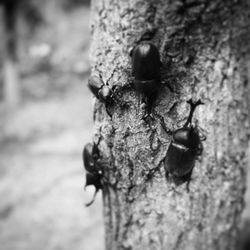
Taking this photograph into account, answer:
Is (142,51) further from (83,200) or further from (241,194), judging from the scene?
(83,200)

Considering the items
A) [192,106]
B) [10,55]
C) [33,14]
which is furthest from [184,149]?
[33,14]

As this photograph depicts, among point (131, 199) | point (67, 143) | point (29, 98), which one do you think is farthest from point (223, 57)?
point (29, 98)

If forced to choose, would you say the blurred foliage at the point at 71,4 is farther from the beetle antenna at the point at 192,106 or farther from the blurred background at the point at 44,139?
the beetle antenna at the point at 192,106

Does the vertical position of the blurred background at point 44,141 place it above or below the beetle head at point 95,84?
below

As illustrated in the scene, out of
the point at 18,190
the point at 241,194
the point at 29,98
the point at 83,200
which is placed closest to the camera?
the point at 241,194

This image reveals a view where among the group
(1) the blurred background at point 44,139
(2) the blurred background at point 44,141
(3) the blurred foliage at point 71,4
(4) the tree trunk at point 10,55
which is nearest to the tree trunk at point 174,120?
(2) the blurred background at point 44,141

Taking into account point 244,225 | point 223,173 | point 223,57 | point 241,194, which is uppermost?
point 223,57

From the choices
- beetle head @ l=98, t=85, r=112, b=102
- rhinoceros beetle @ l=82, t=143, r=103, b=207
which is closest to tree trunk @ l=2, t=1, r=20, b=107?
rhinoceros beetle @ l=82, t=143, r=103, b=207
